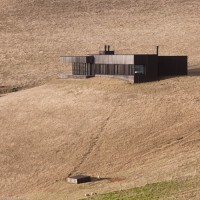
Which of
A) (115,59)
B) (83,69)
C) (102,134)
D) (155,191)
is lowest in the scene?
(102,134)

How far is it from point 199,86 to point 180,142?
34.2 feet

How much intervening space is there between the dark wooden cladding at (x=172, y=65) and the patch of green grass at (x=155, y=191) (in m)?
22.5

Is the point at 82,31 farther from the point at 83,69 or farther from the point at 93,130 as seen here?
the point at 93,130

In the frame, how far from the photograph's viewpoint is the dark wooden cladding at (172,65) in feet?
155

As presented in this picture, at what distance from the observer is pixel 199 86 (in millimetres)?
43281

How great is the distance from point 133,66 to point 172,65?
4.09 m

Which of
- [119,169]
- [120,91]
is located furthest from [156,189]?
[120,91]

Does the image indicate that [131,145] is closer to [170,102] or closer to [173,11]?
[170,102]

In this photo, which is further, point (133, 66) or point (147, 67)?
point (147, 67)

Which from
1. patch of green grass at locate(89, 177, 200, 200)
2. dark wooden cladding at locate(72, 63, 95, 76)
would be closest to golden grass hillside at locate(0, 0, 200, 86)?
dark wooden cladding at locate(72, 63, 95, 76)

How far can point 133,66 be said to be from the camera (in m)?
45.2

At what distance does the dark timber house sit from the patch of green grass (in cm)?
2050

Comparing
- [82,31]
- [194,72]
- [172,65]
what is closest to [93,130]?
[172,65]

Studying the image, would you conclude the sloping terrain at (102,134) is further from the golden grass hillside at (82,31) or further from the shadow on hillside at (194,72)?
the golden grass hillside at (82,31)
